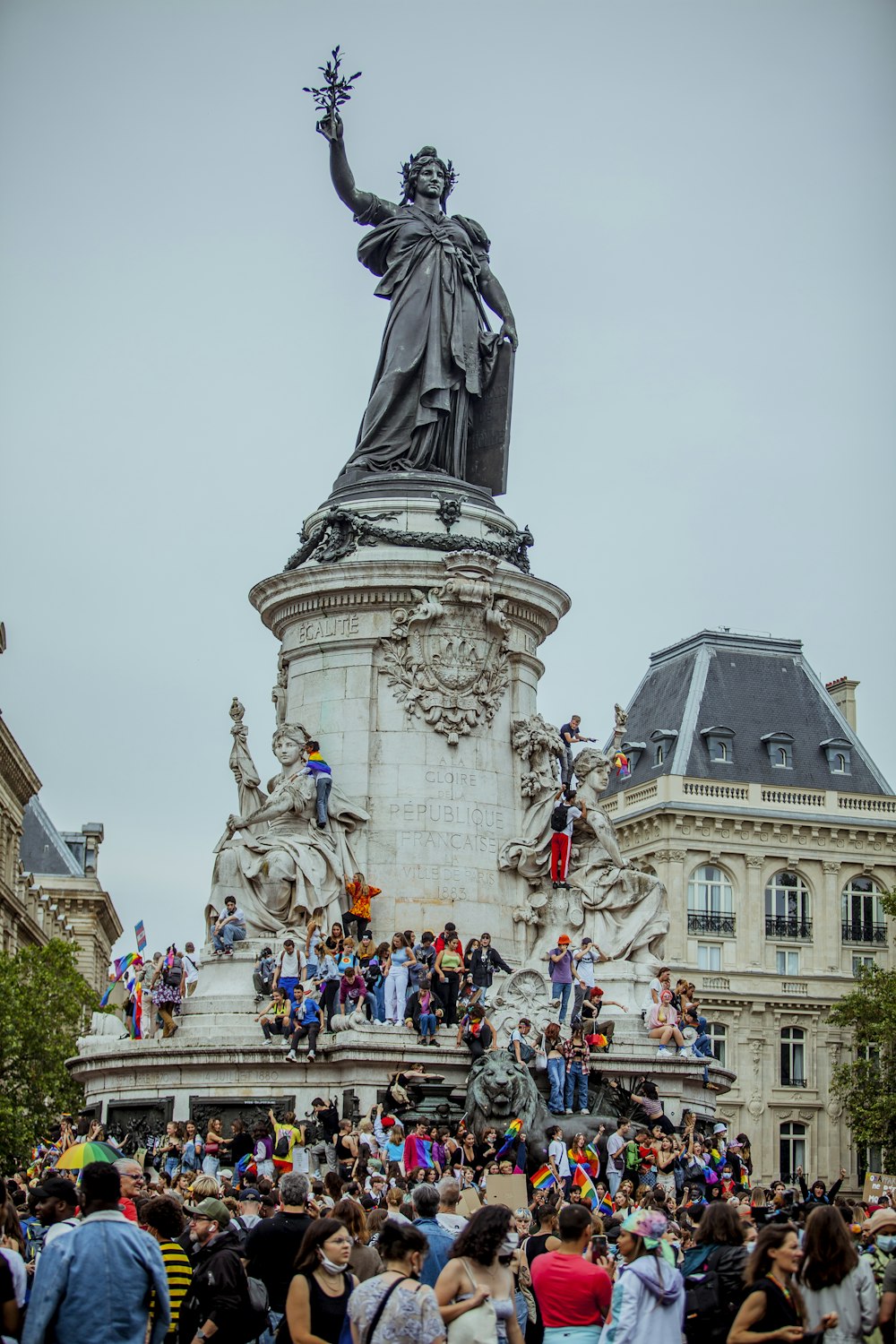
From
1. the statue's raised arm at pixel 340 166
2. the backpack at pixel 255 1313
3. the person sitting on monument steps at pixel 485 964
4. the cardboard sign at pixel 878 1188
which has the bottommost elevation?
the backpack at pixel 255 1313

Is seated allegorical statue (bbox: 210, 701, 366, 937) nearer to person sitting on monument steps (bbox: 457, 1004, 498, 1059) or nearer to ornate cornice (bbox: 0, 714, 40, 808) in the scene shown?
person sitting on monument steps (bbox: 457, 1004, 498, 1059)

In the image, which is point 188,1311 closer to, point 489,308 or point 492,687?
point 492,687

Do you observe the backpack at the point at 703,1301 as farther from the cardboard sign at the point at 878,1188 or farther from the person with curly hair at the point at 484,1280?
the cardboard sign at the point at 878,1188

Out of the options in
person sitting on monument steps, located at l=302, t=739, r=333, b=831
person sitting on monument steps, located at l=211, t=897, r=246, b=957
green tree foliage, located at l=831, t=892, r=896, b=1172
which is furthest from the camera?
green tree foliage, located at l=831, t=892, r=896, b=1172

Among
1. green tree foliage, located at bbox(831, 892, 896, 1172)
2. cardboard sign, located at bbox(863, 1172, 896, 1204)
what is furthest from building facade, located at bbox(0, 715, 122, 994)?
cardboard sign, located at bbox(863, 1172, 896, 1204)

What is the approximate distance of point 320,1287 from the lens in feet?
41.2

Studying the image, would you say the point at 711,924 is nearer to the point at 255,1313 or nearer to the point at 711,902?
the point at 711,902

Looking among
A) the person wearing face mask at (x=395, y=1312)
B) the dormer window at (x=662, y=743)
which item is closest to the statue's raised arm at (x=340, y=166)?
the person wearing face mask at (x=395, y=1312)

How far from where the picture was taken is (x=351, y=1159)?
26.0m

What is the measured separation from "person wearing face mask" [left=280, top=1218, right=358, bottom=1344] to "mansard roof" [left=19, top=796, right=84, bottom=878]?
289 feet

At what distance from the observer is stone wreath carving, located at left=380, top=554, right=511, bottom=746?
33375 millimetres

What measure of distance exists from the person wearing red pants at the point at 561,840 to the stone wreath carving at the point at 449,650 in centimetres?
181

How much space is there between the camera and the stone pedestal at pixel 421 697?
108 ft

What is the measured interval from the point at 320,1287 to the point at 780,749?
58.9 metres
